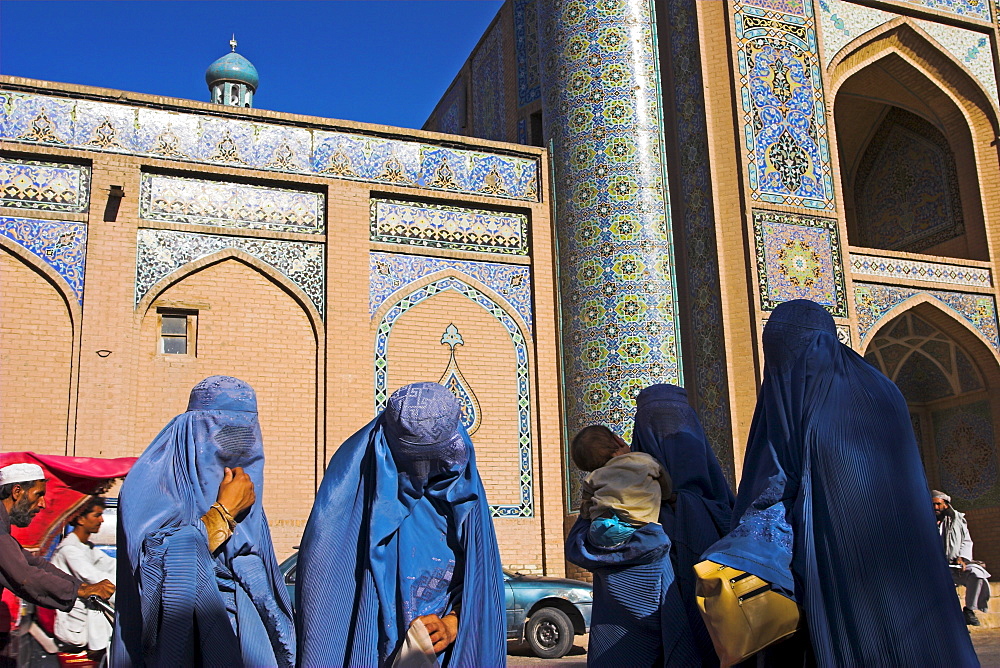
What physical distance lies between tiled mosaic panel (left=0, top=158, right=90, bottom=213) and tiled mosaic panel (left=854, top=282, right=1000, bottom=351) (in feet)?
27.0

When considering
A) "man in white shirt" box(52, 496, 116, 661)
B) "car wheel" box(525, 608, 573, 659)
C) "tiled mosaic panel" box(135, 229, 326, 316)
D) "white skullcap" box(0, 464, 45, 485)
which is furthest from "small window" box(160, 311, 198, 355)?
"white skullcap" box(0, 464, 45, 485)

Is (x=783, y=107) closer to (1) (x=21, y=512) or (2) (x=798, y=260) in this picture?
(2) (x=798, y=260)

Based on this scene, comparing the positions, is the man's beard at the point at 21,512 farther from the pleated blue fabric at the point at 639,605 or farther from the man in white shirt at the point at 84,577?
the pleated blue fabric at the point at 639,605

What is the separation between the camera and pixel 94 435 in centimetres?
1009

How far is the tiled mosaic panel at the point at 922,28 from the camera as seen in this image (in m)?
12.9

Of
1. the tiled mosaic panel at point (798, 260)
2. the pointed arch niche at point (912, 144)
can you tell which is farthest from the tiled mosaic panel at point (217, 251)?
the pointed arch niche at point (912, 144)

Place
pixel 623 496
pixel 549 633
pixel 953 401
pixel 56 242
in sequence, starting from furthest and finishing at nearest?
pixel 953 401 < pixel 56 242 < pixel 549 633 < pixel 623 496

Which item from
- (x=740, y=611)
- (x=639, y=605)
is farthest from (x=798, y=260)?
(x=740, y=611)

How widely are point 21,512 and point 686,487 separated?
385cm

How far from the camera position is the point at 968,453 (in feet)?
45.7

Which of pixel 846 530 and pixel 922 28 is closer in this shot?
pixel 846 530

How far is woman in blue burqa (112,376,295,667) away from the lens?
10.4 ft

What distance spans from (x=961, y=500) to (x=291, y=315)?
8.72 meters

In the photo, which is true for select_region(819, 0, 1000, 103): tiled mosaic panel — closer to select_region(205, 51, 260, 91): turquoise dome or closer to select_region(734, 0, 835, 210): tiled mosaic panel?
select_region(734, 0, 835, 210): tiled mosaic panel
